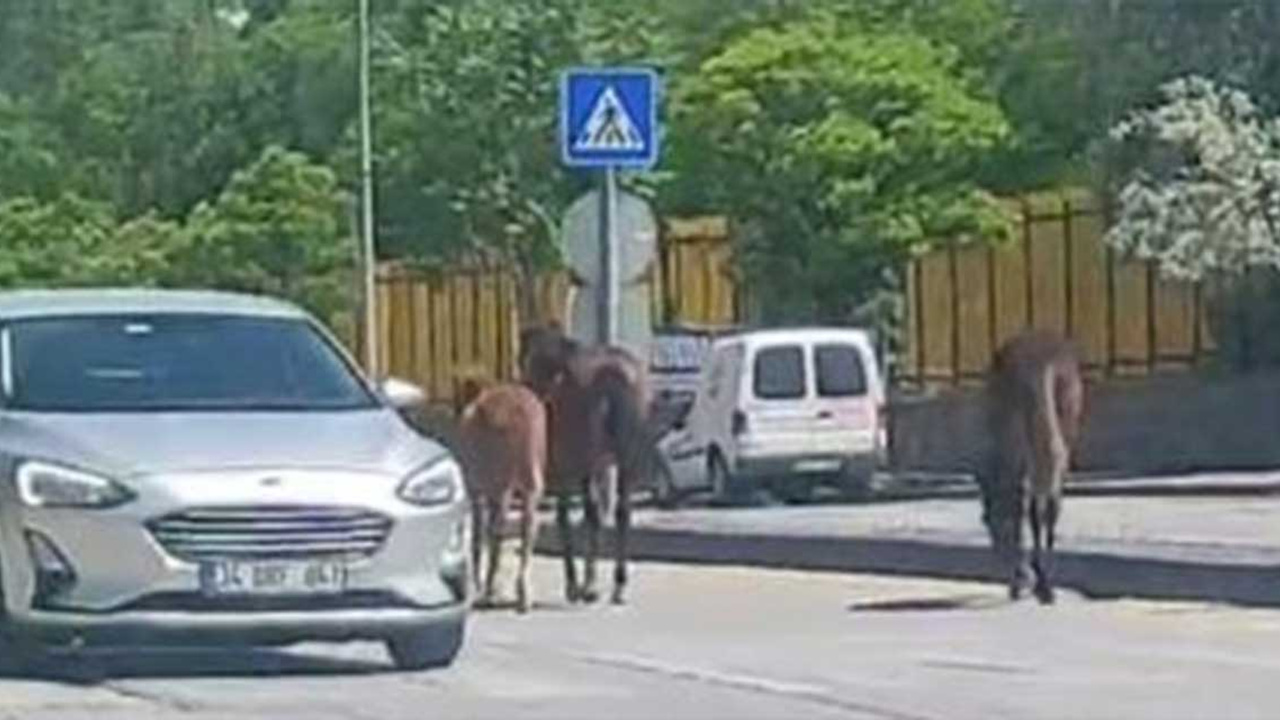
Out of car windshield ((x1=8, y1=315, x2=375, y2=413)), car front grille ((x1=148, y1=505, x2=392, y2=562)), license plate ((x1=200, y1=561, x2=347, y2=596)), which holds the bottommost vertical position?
license plate ((x1=200, y1=561, x2=347, y2=596))

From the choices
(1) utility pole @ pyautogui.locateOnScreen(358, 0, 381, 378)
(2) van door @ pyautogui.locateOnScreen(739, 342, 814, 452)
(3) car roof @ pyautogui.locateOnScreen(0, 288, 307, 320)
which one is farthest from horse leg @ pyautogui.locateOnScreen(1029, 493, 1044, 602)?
(1) utility pole @ pyautogui.locateOnScreen(358, 0, 381, 378)

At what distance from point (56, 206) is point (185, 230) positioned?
4.99 meters

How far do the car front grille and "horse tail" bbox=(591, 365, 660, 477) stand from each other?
758 centimetres

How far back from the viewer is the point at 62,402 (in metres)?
18.9

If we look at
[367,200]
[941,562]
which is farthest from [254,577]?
[367,200]

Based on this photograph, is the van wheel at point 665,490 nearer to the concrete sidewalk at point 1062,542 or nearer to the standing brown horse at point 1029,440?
the concrete sidewalk at point 1062,542

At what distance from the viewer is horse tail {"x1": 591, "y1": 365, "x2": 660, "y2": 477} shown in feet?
A: 84.5

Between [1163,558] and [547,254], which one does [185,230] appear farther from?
[1163,558]

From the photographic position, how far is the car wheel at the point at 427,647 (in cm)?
1884

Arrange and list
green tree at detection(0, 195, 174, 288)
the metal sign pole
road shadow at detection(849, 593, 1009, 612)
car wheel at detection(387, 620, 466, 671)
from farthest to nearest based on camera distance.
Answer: green tree at detection(0, 195, 174, 288)
the metal sign pole
road shadow at detection(849, 593, 1009, 612)
car wheel at detection(387, 620, 466, 671)

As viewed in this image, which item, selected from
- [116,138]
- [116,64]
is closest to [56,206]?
[116,138]

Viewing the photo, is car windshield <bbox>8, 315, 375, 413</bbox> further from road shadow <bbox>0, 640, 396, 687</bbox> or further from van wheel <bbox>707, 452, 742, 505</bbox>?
van wheel <bbox>707, 452, 742, 505</bbox>

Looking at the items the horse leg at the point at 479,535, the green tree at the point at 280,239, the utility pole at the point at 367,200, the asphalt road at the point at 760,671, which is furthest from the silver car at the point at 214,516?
the green tree at the point at 280,239

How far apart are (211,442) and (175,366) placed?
104cm
